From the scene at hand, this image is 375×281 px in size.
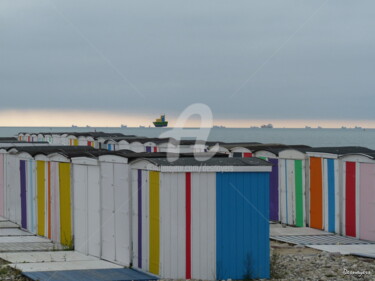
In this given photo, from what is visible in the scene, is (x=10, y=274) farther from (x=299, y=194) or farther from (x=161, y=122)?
(x=161, y=122)

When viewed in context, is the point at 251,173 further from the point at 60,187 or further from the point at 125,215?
the point at 60,187

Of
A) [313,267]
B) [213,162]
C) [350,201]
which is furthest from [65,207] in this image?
[350,201]

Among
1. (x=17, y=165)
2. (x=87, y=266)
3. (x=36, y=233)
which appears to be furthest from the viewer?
(x=17, y=165)

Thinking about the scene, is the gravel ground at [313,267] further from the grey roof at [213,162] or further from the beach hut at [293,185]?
the beach hut at [293,185]

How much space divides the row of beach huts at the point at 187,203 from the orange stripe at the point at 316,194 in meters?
0.03

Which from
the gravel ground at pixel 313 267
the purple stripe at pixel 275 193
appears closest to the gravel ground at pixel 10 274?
the gravel ground at pixel 313 267

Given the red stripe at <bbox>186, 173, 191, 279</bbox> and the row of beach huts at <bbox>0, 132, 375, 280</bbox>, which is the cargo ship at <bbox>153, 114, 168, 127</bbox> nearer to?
the row of beach huts at <bbox>0, 132, 375, 280</bbox>

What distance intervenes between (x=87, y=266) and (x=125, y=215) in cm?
114

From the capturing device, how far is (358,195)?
1543 centimetres

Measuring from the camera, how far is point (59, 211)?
14.9 m

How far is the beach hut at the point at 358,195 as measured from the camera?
1509cm

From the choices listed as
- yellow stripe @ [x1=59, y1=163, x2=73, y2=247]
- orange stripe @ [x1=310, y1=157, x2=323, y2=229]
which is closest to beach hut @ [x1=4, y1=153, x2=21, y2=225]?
yellow stripe @ [x1=59, y1=163, x2=73, y2=247]

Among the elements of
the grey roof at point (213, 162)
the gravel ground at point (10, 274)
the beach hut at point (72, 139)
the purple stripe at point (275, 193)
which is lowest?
the gravel ground at point (10, 274)

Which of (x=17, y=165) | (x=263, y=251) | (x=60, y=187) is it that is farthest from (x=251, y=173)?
(x=17, y=165)
